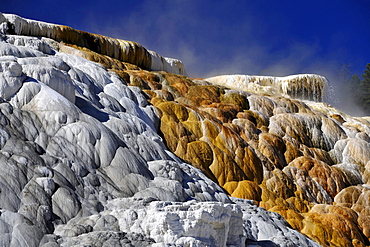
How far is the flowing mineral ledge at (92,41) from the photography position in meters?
19.8

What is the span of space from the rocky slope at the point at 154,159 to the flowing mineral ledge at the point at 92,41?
6 cm

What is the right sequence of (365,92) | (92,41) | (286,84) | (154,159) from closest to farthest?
(154,159) < (92,41) < (286,84) < (365,92)

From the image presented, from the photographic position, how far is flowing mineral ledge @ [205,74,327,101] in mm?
31266

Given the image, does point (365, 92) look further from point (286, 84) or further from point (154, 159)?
point (154, 159)

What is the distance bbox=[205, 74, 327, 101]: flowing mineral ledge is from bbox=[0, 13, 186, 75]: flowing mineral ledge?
4042mm

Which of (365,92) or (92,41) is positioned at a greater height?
(365,92)

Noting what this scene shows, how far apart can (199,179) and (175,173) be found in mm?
1393

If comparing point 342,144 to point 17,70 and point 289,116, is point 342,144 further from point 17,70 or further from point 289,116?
point 17,70

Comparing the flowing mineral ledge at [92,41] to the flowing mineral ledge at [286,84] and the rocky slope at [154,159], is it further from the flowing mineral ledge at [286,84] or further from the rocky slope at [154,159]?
the flowing mineral ledge at [286,84]

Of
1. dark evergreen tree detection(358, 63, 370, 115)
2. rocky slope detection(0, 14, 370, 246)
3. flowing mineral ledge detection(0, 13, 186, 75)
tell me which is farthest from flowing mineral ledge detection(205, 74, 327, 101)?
dark evergreen tree detection(358, 63, 370, 115)

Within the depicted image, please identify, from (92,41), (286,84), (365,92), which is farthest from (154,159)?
(365,92)

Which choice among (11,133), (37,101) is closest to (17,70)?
(37,101)

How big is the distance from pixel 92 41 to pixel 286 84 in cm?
1538

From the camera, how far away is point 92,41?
76.6ft
